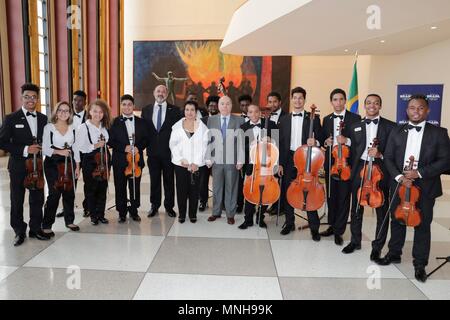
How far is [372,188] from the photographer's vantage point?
3234 millimetres

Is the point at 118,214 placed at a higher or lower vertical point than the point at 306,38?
lower

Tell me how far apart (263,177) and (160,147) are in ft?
4.91

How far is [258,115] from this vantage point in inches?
168

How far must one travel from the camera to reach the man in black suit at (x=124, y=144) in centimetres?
431

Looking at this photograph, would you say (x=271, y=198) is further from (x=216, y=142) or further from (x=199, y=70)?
(x=199, y=70)

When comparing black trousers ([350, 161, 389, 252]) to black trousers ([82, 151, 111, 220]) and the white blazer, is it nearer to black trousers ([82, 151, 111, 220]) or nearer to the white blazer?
the white blazer

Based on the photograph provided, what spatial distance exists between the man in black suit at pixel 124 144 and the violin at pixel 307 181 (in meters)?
1.90

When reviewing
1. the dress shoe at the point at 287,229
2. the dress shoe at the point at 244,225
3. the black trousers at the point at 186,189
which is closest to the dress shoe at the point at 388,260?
the dress shoe at the point at 287,229

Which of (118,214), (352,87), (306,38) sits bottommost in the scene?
(118,214)

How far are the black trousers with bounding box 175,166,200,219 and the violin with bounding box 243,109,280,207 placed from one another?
32.4 inches

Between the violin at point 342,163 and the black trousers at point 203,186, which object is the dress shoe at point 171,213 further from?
the violin at point 342,163

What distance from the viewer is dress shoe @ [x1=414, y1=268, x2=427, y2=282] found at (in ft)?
9.84
